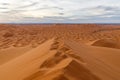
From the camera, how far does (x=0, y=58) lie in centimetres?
824

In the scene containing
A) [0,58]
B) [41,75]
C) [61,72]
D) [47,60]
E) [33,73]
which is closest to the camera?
[61,72]

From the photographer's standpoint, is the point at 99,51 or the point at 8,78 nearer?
the point at 8,78

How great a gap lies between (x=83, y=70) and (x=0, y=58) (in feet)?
16.4

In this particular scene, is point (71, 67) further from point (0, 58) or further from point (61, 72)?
point (0, 58)

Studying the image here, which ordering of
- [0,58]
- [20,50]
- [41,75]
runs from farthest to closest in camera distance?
[20,50], [0,58], [41,75]

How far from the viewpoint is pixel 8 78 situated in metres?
4.43

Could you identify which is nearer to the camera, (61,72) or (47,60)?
(61,72)

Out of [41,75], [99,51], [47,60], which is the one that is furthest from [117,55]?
[41,75]

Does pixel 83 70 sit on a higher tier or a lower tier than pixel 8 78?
higher

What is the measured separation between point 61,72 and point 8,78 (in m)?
1.47

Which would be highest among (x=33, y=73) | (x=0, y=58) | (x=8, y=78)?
(x=33, y=73)

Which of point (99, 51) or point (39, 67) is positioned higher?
point (39, 67)

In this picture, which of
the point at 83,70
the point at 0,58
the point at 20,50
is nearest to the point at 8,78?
the point at 83,70

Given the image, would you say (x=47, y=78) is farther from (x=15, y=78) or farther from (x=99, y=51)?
(x=99, y=51)
